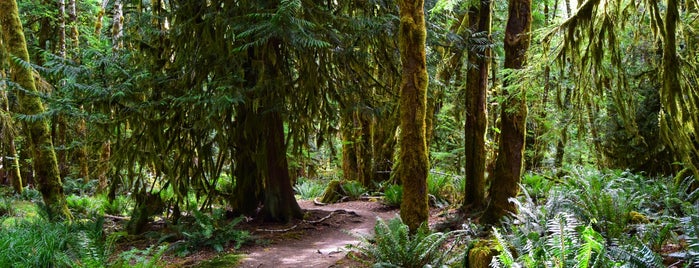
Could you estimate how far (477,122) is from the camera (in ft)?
28.7

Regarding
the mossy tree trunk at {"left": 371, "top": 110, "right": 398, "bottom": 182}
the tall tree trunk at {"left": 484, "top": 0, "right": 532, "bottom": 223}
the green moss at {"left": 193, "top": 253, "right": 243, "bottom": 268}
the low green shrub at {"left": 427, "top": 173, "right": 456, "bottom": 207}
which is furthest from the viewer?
the mossy tree trunk at {"left": 371, "top": 110, "right": 398, "bottom": 182}

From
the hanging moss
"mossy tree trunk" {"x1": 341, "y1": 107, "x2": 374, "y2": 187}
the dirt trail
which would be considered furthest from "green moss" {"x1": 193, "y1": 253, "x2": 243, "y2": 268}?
"mossy tree trunk" {"x1": 341, "y1": 107, "x2": 374, "y2": 187}

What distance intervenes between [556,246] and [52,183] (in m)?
8.58

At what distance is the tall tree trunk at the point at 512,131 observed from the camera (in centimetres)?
686

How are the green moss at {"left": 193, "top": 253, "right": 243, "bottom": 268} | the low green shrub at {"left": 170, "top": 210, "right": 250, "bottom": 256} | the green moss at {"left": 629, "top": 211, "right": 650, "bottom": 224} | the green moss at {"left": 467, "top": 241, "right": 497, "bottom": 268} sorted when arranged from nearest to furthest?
the green moss at {"left": 467, "top": 241, "right": 497, "bottom": 268}
the green moss at {"left": 629, "top": 211, "right": 650, "bottom": 224}
the green moss at {"left": 193, "top": 253, "right": 243, "bottom": 268}
the low green shrub at {"left": 170, "top": 210, "right": 250, "bottom": 256}

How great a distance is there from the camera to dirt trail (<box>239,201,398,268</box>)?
6.51m

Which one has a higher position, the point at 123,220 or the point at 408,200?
the point at 408,200

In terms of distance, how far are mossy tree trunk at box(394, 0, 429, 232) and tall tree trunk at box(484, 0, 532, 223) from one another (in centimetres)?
170

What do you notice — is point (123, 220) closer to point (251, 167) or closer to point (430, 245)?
point (251, 167)

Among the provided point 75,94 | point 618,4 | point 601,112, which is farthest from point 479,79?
point 75,94

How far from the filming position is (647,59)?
32.2ft

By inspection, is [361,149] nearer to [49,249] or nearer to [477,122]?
[477,122]

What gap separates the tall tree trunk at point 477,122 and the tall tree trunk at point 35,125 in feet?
25.1

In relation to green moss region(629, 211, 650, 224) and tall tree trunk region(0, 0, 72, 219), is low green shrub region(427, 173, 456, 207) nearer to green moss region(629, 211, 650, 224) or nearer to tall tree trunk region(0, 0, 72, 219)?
green moss region(629, 211, 650, 224)
